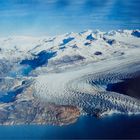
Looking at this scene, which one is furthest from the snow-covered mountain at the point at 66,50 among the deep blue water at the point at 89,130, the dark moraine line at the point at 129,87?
the deep blue water at the point at 89,130

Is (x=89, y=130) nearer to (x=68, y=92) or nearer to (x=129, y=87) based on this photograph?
(x=129, y=87)

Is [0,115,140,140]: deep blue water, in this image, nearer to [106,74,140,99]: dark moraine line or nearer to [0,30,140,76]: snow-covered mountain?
[106,74,140,99]: dark moraine line

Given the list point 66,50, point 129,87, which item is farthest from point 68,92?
point 66,50

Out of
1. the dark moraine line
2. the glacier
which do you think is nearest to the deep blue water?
the glacier

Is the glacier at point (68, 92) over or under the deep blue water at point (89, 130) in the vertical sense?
under

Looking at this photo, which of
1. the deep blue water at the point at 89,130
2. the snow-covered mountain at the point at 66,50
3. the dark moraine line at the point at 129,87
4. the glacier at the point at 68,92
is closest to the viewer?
the deep blue water at the point at 89,130

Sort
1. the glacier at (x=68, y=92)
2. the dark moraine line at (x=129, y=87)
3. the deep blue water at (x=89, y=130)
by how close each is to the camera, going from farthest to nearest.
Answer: the glacier at (x=68, y=92), the dark moraine line at (x=129, y=87), the deep blue water at (x=89, y=130)

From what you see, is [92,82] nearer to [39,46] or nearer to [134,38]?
[134,38]

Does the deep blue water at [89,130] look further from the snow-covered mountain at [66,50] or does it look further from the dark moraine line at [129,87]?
the snow-covered mountain at [66,50]
